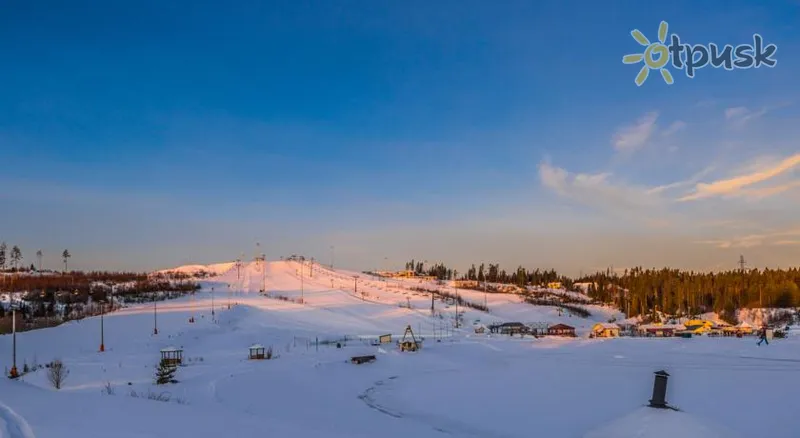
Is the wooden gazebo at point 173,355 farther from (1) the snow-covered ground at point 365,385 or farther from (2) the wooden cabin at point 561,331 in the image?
(2) the wooden cabin at point 561,331

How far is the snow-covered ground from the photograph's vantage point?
1091 centimetres

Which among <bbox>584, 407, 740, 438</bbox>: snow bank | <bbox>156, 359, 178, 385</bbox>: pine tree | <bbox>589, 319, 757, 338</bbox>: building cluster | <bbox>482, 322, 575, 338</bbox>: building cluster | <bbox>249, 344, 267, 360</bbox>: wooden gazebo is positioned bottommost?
<bbox>482, 322, 575, 338</bbox>: building cluster

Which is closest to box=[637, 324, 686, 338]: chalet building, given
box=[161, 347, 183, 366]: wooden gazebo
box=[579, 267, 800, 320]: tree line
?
box=[579, 267, 800, 320]: tree line

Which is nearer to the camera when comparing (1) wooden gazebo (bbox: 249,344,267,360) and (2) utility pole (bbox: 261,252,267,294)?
(1) wooden gazebo (bbox: 249,344,267,360)

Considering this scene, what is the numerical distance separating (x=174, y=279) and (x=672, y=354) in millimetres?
82628

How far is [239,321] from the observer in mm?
53750

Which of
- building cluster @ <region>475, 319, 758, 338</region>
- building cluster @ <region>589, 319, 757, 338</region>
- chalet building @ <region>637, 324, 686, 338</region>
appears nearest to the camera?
building cluster @ <region>589, 319, 757, 338</region>

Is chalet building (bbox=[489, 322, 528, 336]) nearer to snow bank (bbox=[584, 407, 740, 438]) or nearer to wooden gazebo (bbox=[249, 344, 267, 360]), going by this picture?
wooden gazebo (bbox=[249, 344, 267, 360])

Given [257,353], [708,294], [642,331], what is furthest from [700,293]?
[257,353]

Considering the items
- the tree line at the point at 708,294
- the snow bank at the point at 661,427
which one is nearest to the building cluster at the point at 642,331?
the tree line at the point at 708,294

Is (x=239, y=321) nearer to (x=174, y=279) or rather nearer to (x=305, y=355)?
(x=305, y=355)

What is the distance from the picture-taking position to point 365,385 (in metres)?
25.1

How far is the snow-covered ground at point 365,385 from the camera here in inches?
429

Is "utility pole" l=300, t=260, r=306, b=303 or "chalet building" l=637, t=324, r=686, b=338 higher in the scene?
"utility pole" l=300, t=260, r=306, b=303
